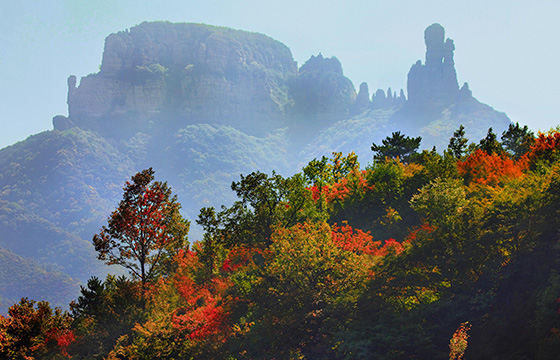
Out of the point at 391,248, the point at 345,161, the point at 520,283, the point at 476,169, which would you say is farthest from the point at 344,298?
the point at 345,161

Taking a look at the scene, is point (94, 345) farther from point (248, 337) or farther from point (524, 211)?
point (524, 211)

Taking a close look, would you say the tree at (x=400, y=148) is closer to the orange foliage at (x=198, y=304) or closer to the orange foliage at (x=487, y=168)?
the orange foliage at (x=487, y=168)

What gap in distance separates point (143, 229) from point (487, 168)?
102 ft

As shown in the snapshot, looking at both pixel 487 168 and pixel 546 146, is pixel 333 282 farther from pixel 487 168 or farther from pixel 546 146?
pixel 546 146

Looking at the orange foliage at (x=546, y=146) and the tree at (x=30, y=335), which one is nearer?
the tree at (x=30, y=335)

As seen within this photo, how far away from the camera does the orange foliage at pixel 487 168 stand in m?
36.9

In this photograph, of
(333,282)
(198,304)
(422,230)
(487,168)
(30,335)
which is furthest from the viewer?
(487,168)

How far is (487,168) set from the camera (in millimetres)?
40250

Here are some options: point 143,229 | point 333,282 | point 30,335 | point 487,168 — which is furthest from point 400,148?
point 30,335

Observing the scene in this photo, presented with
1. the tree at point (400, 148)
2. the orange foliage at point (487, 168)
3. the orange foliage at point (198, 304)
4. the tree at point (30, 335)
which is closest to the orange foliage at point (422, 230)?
the orange foliage at point (487, 168)

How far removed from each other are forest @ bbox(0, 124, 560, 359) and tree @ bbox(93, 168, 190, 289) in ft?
0.36

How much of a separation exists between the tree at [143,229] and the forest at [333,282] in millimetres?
109

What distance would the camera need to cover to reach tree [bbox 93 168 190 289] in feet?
109

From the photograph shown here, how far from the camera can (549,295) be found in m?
20.2
